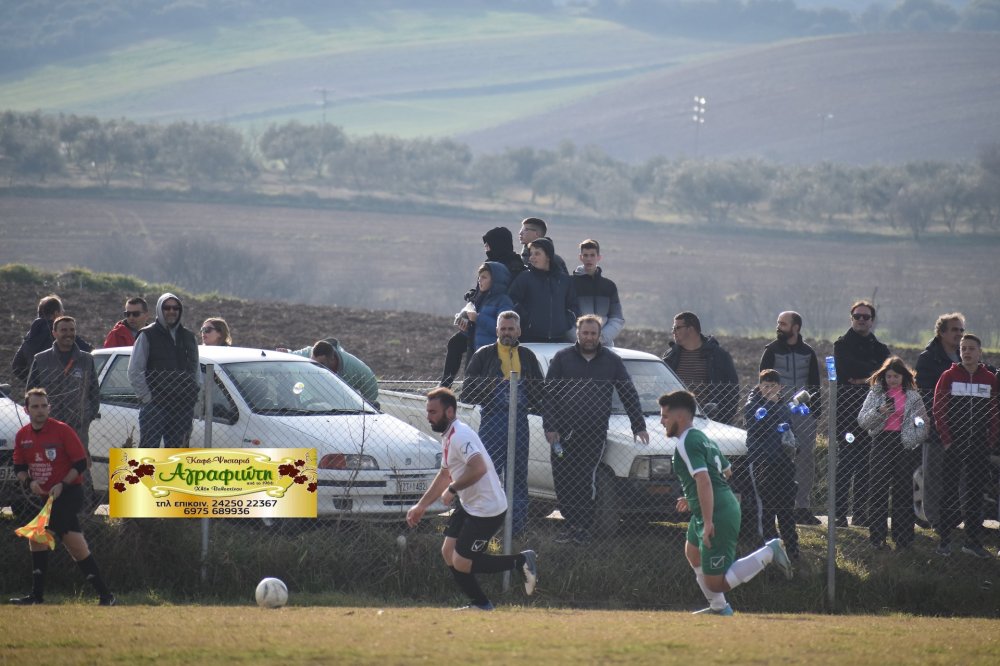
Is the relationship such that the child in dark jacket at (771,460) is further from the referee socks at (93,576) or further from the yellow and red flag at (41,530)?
the yellow and red flag at (41,530)

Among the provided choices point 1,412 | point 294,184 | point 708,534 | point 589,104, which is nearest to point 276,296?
point 294,184

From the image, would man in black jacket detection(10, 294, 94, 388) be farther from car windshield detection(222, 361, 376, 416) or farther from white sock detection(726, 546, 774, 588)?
white sock detection(726, 546, 774, 588)

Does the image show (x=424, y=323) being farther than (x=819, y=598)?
Yes

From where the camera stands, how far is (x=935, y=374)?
12.5 m

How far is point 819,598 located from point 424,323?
66.7 feet

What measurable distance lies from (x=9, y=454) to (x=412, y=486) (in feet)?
11.4

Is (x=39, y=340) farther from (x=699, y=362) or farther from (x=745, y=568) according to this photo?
(x=745, y=568)

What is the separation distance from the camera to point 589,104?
547 ft

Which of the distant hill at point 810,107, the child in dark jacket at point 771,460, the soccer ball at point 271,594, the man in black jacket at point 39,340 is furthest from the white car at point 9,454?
the distant hill at point 810,107

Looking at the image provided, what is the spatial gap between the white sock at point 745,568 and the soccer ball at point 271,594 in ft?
10.6

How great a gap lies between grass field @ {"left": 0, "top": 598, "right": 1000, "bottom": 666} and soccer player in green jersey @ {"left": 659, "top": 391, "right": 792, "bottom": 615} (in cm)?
34

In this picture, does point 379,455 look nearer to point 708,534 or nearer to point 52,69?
point 708,534

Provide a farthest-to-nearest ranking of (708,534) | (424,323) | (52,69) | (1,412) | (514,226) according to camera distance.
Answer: (52,69) → (514,226) → (424,323) → (1,412) → (708,534)

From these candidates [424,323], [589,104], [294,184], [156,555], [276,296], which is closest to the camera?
[156,555]
